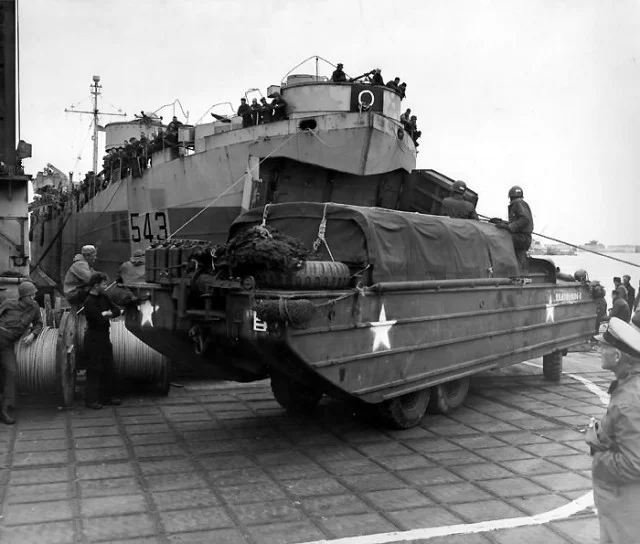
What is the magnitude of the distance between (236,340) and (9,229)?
27.0 feet

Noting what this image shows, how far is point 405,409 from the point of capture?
715 centimetres

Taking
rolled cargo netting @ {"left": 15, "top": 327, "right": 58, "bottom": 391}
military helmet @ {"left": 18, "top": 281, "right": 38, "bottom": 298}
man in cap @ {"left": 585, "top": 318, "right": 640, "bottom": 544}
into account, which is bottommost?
rolled cargo netting @ {"left": 15, "top": 327, "right": 58, "bottom": 391}

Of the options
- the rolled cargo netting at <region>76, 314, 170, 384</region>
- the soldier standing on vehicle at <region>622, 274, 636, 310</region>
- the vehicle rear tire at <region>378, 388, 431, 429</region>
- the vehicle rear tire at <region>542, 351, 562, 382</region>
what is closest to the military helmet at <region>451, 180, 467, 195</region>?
the vehicle rear tire at <region>542, 351, 562, 382</region>

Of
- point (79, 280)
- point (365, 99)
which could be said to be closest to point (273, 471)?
point (79, 280)

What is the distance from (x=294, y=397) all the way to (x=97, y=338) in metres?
2.43

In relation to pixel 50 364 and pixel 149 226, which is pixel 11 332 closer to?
pixel 50 364

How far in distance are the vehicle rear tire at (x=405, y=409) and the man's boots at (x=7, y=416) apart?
392 centimetres

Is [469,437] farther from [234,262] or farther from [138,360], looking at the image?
[138,360]

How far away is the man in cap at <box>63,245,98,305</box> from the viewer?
8.05m

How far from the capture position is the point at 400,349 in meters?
6.48

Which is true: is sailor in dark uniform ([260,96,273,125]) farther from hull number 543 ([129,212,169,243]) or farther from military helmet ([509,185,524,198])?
military helmet ([509,185,524,198])

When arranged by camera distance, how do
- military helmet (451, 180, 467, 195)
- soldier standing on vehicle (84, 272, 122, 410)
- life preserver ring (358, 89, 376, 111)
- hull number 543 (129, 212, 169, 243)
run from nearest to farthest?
1. soldier standing on vehicle (84, 272, 122, 410)
2. military helmet (451, 180, 467, 195)
3. life preserver ring (358, 89, 376, 111)
4. hull number 543 (129, 212, 169, 243)

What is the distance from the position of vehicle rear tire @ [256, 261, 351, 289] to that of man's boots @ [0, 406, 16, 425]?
344 cm

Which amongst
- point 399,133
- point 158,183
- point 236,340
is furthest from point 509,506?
point 158,183
